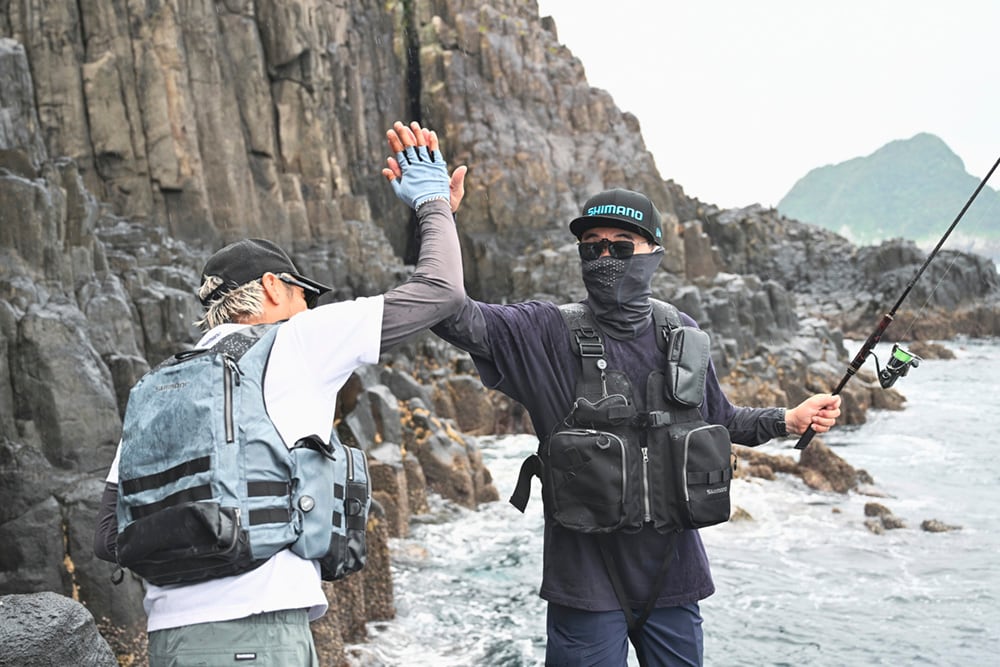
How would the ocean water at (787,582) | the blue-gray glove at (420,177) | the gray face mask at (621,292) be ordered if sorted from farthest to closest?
the ocean water at (787,582)
the gray face mask at (621,292)
the blue-gray glove at (420,177)

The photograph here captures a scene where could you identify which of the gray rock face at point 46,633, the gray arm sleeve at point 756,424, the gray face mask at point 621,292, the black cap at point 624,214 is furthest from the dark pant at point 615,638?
the gray rock face at point 46,633

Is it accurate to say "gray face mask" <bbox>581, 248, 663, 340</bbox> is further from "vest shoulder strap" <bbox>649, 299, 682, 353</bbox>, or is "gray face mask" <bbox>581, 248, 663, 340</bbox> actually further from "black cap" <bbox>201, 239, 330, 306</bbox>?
"black cap" <bbox>201, 239, 330, 306</bbox>

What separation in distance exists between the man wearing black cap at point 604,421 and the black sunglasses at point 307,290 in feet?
1.57

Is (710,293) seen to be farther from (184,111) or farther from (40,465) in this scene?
(40,465)

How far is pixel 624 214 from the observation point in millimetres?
3270

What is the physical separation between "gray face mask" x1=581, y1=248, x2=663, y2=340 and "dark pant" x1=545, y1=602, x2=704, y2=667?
38.4 inches

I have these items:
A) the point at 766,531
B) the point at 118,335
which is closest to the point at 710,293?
the point at 766,531

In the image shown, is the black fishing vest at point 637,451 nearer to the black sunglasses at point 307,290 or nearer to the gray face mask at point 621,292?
the gray face mask at point 621,292

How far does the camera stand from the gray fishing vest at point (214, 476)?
2.10 metres

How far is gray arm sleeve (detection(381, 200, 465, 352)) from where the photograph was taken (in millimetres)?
2381

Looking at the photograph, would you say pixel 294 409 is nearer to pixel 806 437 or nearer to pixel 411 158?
pixel 411 158

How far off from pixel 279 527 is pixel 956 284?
198 feet

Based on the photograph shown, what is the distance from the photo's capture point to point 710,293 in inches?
1363

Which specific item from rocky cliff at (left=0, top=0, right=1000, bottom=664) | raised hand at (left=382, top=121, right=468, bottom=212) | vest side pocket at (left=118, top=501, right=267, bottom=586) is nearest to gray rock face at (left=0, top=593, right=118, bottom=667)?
vest side pocket at (left=118, top=501, right=267, bottom=586)
